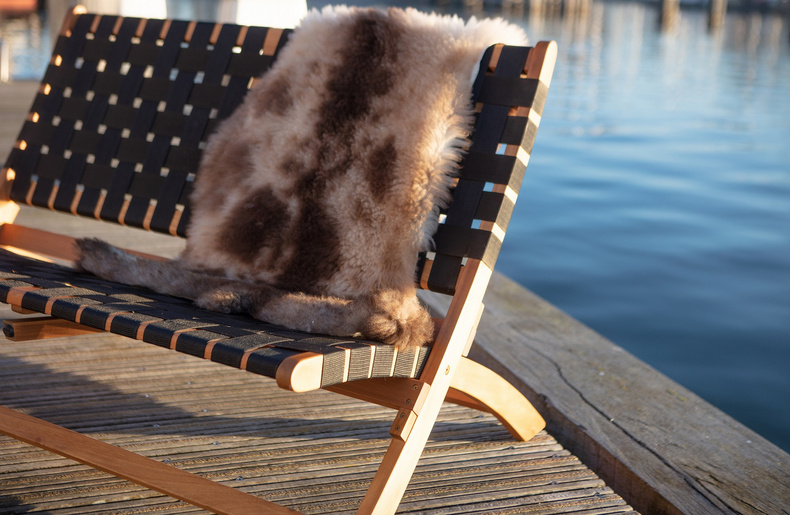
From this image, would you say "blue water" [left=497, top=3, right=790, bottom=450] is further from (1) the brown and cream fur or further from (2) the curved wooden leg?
(1) the brown and cream fur

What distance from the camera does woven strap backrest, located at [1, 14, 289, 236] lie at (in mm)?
1975

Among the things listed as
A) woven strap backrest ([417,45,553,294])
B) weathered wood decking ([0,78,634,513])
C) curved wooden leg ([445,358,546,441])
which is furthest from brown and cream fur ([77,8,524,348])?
weathered wood decking ([0,78,634,513])

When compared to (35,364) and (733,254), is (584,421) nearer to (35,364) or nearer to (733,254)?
(35,364)

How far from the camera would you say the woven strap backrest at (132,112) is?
197cm

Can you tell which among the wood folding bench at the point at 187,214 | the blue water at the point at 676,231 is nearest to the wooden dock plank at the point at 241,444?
the wood folding bench at the point at 187,214

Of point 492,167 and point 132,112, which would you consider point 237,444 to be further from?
point 132,112

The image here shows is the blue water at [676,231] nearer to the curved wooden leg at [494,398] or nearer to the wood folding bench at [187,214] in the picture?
the curved wooden leg at [494,398]

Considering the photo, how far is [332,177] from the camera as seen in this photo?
170cm

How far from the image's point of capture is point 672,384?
6.47 feet

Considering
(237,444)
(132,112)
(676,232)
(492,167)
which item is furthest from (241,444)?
(676,232)

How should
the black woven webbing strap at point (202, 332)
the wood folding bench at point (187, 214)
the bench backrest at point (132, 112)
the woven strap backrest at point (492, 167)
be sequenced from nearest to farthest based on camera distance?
the black woven webbing strap at point (202, 332)
the wood folding bench at point (187, 214)
the woven strap backrest at point (492, 167)
the bench backrest at point (132, 112)

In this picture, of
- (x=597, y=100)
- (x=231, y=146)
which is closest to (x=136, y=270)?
(x=231, y=146)

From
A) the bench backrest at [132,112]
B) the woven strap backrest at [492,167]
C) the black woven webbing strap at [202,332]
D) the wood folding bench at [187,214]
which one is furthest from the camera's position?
the bench backrest at [132,112]

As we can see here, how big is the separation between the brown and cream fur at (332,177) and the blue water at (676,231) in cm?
180
